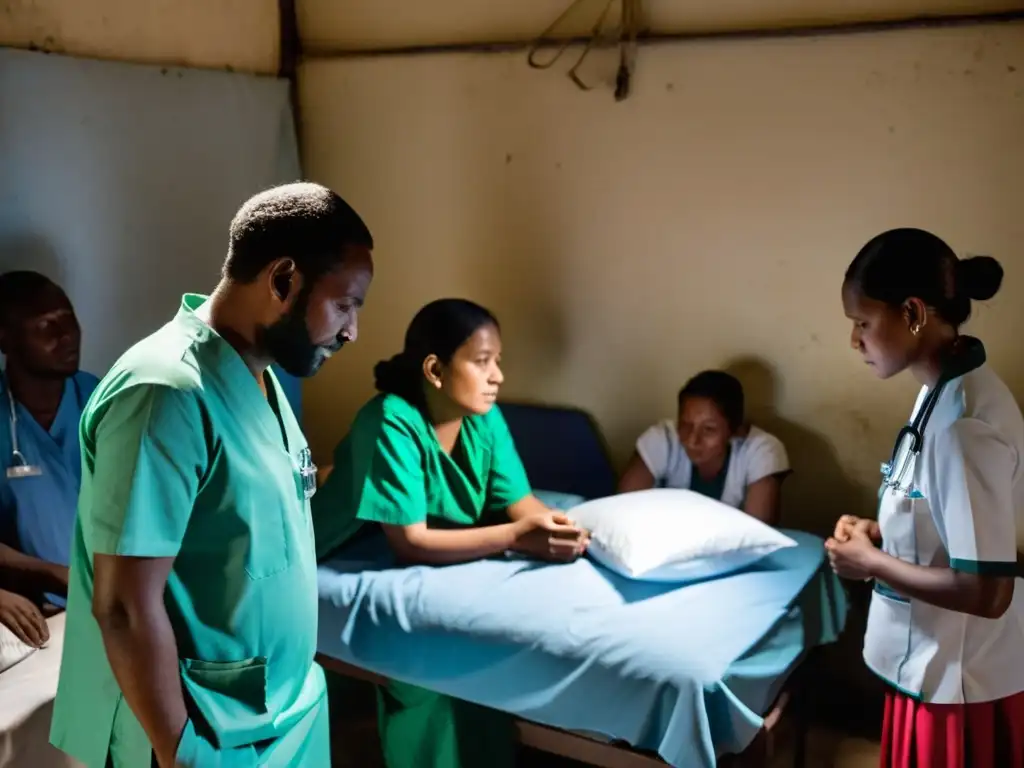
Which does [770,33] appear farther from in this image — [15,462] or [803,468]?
[15,462]

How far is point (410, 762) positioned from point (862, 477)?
4.26 ft

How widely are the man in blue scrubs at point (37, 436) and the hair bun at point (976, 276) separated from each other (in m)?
1.75

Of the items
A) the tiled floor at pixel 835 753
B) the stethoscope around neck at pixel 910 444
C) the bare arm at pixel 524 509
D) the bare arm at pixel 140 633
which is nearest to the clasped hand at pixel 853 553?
the stethoscope around neck at pixel 910 444

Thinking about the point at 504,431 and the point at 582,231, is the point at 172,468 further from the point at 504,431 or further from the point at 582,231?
the point at 582,231

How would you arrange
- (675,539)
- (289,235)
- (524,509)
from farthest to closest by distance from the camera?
1. (524,509)
2. (675,539)
3. (289,235)

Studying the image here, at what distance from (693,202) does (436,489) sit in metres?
1.04

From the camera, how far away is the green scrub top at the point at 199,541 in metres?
1.10

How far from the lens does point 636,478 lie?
2.57 metres

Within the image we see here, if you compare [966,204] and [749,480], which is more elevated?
[966,204]

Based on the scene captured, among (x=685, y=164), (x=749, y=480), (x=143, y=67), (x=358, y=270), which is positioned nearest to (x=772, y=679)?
(x=749, y=480)

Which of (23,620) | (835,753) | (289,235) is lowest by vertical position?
(835,753)

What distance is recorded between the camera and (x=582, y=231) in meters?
2.75

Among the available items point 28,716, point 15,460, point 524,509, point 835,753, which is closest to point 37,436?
point 15,460

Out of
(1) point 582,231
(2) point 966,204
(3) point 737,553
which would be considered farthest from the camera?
(1) point 582,231
